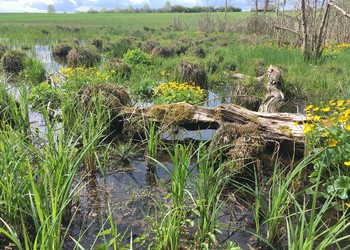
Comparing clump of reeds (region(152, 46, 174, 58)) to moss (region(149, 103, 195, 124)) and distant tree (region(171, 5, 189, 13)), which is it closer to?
moss (region(149, 103, 195, 124))

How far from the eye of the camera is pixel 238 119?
4691 millimetres

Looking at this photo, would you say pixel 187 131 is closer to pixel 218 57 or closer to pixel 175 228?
pixel 175 228

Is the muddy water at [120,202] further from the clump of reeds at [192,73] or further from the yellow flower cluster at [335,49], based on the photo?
the yellow flower cluster at [335,49]

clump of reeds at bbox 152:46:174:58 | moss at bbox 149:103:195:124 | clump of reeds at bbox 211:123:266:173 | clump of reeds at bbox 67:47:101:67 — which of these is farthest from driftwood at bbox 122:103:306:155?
clump of reeds at bbox 152:46:174:58

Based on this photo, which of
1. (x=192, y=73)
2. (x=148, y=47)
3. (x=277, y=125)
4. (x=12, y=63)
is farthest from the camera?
(x=148, y=47)

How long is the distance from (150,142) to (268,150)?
1.72m

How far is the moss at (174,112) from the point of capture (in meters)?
5.06

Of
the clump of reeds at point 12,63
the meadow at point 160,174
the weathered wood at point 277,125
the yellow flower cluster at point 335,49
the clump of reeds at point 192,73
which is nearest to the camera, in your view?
the meadow at point 160,174

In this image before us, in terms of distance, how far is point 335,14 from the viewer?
57.8 ft

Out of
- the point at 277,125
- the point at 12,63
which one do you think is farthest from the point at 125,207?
the point at 12,63

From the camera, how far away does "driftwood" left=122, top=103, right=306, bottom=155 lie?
4.47 metres

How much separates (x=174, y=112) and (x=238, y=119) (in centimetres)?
100

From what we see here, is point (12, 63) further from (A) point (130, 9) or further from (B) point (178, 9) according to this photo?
(A) point (130, 9)

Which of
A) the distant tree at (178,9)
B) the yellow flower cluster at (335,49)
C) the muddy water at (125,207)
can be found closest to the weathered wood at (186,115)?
the muddy water at (125,207)
